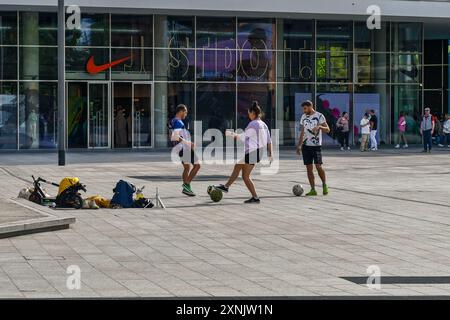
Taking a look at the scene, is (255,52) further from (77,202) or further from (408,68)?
(77,202)

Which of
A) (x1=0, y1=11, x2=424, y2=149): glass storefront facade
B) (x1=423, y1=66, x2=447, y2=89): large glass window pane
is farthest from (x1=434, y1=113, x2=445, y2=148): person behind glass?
(x1=423, y1=66, x2=447, y2=89): large glass window pane

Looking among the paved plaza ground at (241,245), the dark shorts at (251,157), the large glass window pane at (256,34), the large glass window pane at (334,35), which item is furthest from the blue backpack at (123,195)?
the large glass window pane at (334,35)

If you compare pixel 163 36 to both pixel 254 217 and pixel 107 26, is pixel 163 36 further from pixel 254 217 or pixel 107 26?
pixel 254 217

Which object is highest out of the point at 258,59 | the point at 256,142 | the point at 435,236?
the point at 258,59

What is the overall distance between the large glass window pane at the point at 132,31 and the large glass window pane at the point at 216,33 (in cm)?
208

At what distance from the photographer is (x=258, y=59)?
1697 inches

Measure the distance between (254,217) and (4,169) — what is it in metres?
13.8

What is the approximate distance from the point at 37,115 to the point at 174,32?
6.58 meters

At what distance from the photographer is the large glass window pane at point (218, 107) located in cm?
4241

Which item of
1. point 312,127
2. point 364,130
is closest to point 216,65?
point 364,130

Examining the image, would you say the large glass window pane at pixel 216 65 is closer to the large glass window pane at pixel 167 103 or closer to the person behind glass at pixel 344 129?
the large glass window pane at pixel 167 103

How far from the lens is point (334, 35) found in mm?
44500

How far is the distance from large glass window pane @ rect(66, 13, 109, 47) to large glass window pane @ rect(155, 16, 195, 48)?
2.14m
